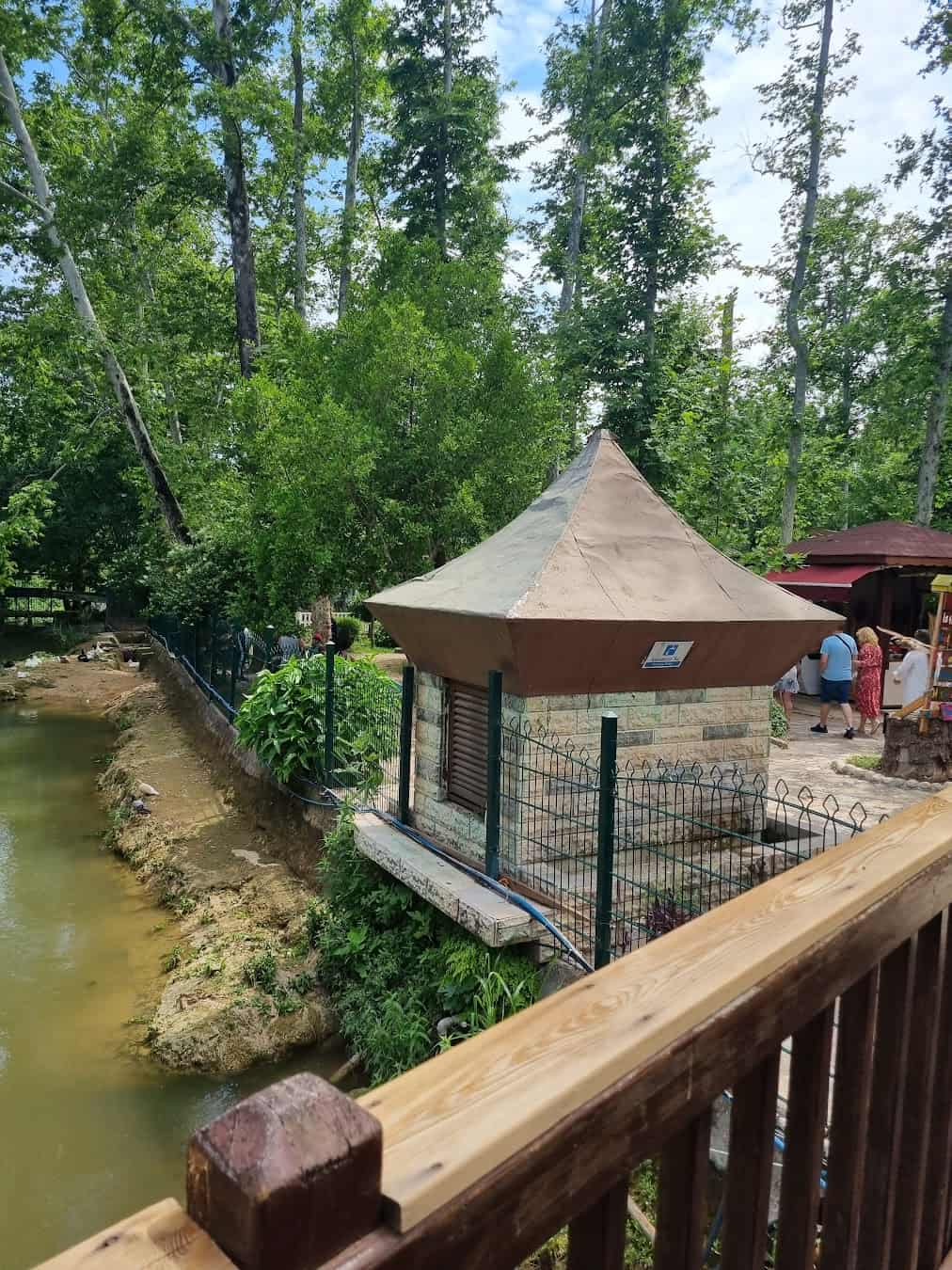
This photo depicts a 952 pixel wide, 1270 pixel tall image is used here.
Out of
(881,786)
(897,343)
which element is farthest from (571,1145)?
(897,343)

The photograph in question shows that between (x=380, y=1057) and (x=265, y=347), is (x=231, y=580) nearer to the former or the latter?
(x=265, y=347)

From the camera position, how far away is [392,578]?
12.8 meters

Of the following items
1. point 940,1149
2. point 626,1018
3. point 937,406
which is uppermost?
point 937,406

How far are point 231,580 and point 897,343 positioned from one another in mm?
15343

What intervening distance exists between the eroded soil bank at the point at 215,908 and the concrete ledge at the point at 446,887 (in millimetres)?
1495

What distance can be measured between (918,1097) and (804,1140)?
1.45ft

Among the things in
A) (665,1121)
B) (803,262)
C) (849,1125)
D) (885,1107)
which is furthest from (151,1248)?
(803,262)

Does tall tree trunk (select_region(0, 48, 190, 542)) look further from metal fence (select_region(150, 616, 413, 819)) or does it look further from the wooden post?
the wooden post

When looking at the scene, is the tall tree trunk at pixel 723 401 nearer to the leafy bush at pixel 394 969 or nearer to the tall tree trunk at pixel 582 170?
the leafy bush at pixel 394 969

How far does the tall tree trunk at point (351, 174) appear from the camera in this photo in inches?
814

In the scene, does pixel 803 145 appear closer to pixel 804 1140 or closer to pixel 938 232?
pixel 938 232

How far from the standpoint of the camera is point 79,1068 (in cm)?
667

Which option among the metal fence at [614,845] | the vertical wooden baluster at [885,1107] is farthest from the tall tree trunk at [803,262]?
the vertical wooden baluster at [885,1107]

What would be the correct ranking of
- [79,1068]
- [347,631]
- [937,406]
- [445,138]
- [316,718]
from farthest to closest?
1. [347,631]
2. [445,138]
3. [937,406]
4. [316,718]
5. [79,1068]
